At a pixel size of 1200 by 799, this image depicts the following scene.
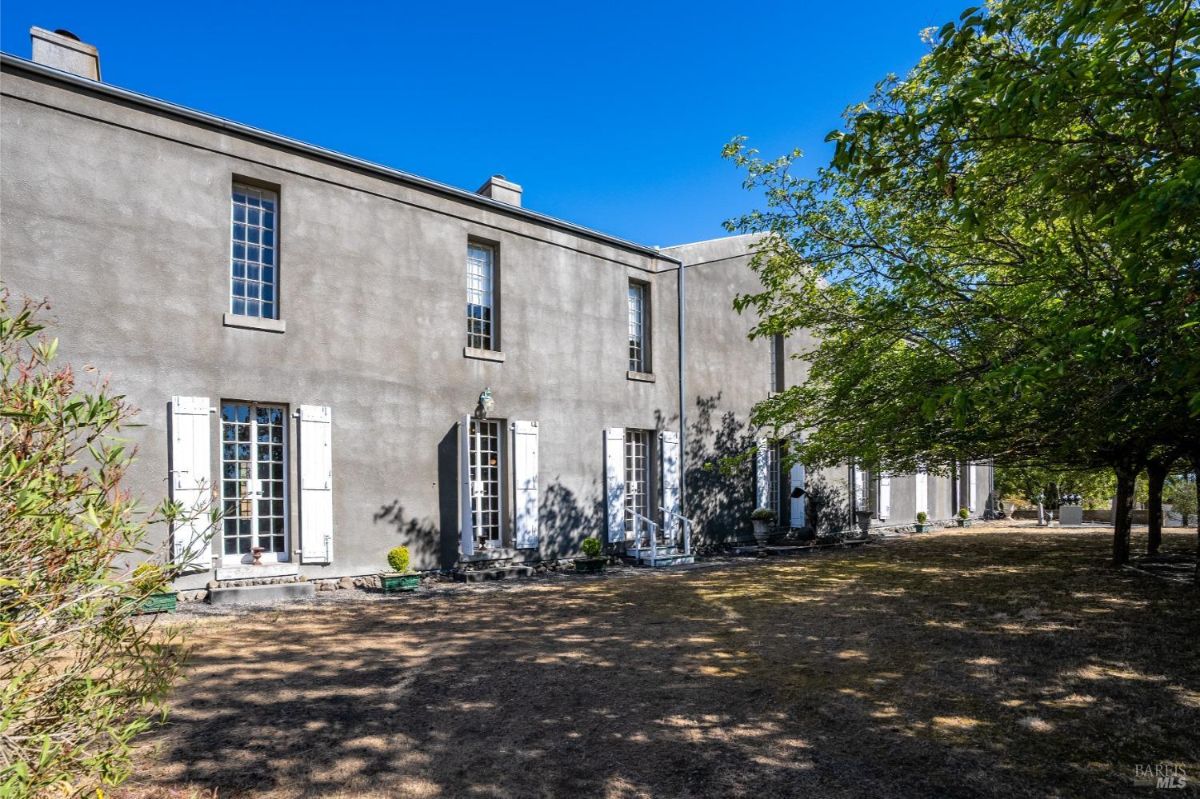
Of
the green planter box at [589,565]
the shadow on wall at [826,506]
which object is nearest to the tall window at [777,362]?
the shadow on wall at [826,506]

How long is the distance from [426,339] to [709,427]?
23.3 ft

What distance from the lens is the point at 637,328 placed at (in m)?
15.0

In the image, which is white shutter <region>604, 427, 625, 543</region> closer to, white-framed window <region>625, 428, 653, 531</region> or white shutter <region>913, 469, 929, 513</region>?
white-framed window <region>625, 428, 653, 531</region>

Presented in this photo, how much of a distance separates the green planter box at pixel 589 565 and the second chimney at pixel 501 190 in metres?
6.76

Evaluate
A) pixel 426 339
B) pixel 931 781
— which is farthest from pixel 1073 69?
pixel 426 339

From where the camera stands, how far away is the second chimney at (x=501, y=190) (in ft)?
43.6

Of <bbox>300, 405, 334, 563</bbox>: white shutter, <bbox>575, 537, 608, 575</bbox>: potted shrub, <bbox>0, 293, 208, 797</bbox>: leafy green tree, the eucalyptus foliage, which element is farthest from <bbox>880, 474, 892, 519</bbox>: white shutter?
<bbox>0, 293, 208, 797</bbox>: leafy green tree

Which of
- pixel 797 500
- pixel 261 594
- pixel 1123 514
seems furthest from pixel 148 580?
pixel 797 500

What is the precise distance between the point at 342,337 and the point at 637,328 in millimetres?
6539

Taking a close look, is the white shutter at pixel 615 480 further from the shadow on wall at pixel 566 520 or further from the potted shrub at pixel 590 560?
the potted shrub at pixel 590 560

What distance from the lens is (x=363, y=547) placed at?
10531mm

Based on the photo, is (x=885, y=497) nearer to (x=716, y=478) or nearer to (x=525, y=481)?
(x=716, y=478)

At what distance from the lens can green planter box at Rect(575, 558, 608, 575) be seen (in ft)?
41.3

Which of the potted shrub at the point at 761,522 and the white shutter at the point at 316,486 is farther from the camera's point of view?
the potted shrub at the point at 761,522
